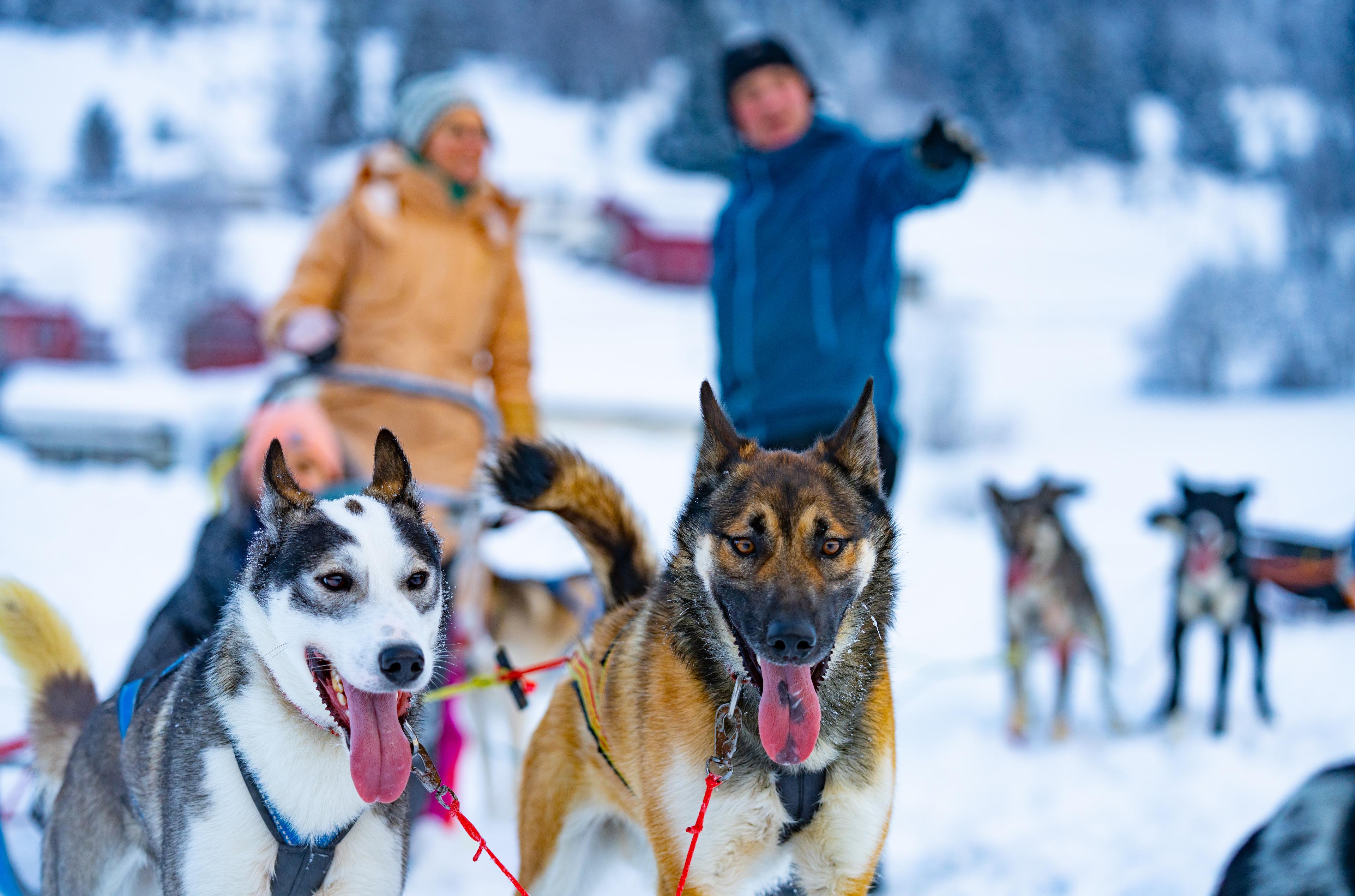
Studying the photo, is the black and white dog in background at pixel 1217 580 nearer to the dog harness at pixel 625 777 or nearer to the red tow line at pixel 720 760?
the dog harness at pixel 625 777

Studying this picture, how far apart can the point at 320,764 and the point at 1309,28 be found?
25.8m

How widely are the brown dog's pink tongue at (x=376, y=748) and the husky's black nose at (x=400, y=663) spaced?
81 mm

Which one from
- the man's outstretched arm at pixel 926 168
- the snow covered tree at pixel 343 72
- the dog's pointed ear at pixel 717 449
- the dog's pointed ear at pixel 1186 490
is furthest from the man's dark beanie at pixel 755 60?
the snow covered tree at pixel 343 72

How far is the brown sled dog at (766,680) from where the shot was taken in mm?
1452

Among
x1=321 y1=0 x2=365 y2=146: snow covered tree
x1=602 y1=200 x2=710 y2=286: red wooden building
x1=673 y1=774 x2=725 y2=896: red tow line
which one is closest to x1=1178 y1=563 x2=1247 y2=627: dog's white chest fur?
x1=673 y1=774 x2=725 y2=896: red tow line

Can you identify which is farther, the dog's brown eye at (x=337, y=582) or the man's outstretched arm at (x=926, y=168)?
the man's outstretched arm at (x=926, y=168)

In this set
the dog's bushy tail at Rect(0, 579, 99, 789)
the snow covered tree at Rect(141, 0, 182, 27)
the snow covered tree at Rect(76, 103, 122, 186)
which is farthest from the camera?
the snow covered tree at Rect(141, 0, 182, 27)

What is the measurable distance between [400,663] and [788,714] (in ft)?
2.06

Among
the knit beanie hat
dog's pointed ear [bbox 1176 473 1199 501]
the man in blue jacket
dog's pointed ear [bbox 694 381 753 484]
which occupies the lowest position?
dog's pointed ear [bbox 1176 473 1199 501]

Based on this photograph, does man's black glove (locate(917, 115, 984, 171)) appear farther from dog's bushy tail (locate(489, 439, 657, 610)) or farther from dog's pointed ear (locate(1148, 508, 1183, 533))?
dog's pointed ear (locate(1148, 508, 1183, 533))

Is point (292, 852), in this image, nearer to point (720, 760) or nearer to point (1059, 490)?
point (720, 760)

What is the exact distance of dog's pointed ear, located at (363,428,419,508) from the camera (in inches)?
60.1

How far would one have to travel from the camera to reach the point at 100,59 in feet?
56.9

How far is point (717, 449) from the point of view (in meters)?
1.69
